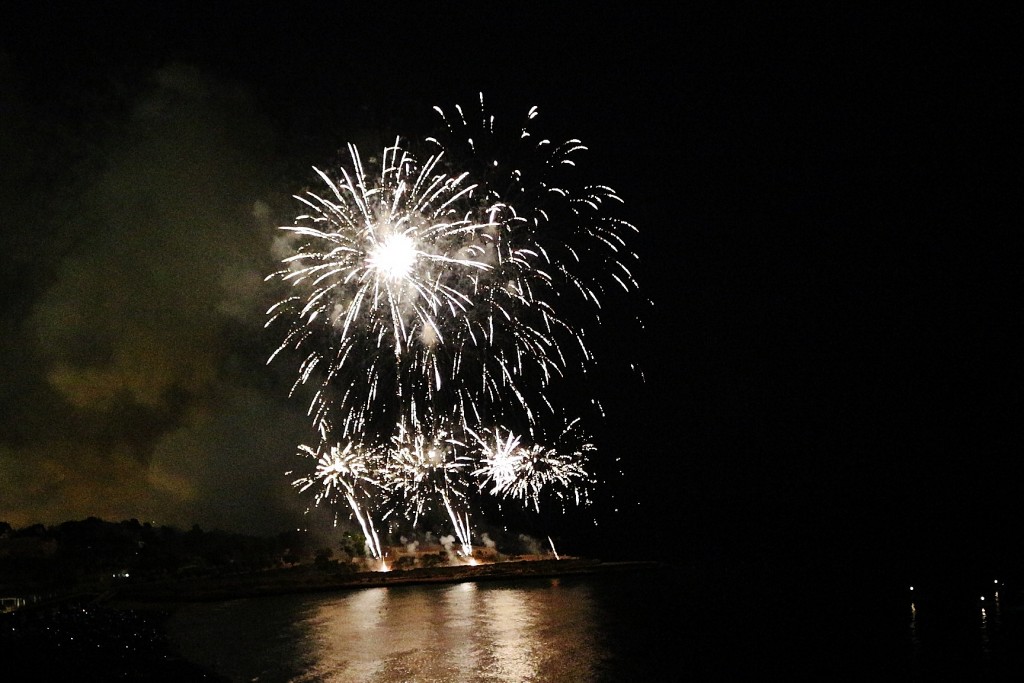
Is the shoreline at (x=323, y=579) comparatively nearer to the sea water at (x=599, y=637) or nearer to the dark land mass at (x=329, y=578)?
the dark land mass at (x=329, y=578)

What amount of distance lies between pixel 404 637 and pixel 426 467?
98.6 feet

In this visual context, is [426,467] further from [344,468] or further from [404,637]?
[404,637]

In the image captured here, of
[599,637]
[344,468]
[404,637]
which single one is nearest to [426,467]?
[344,468]

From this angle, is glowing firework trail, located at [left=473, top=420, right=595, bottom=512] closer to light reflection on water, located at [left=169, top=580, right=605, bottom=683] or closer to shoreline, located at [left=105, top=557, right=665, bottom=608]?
shoreline, located at [left=105, top=557, right=665, bottom=608]

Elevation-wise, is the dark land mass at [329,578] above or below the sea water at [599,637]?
above

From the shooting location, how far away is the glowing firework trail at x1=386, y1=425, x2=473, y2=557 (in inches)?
2069

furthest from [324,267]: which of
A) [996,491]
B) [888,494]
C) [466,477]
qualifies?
[888,494]

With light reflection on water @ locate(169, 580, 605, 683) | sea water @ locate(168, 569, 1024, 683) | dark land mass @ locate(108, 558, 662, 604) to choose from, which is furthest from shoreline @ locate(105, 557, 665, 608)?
light reflection on water @ locate(169, 580, 605, 683)

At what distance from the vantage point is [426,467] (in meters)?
55.6

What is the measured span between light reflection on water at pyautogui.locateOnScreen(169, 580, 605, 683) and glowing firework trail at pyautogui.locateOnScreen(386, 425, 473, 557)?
511 inches

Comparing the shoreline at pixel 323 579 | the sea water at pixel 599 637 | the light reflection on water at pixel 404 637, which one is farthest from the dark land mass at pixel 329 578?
the light reflection on water at pixel 404 637

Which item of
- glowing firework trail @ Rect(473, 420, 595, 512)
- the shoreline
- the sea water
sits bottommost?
the sea water

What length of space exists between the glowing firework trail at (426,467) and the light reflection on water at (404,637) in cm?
1297

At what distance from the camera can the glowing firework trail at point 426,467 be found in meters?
52.6
